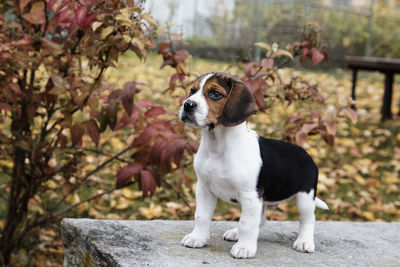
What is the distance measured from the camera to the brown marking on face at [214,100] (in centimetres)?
220

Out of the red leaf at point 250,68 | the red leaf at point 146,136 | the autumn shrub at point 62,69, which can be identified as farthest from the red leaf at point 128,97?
the red leaf at point 250,68

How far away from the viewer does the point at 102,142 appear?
5.62m

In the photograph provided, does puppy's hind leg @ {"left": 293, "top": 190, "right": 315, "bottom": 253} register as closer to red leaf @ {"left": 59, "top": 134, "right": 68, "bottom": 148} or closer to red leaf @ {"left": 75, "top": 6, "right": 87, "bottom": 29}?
red leaf @ {"left": 75, "top": 6, "right": 87, "bottom": 29}

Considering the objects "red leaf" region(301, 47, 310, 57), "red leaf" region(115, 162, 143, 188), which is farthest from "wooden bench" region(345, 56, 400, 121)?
"red leaf" region(115, 162, 143, 188)

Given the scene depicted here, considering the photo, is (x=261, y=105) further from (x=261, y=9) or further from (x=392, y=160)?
(x=261, y=9)

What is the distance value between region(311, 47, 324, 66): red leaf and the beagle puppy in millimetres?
853

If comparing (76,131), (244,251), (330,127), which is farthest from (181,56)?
(244,251)

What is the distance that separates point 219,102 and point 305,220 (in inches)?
34.9

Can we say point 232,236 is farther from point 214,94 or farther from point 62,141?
point 62,141

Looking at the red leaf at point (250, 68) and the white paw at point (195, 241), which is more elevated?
the red leaf at point (250, 68)

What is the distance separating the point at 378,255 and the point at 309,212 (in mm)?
527

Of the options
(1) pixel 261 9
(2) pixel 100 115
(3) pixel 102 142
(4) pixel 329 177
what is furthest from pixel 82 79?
(1) pixel 261 9

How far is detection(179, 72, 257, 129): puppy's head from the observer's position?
2.16 metres

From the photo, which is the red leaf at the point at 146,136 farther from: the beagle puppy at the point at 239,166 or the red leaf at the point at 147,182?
the beagle puppy at the point at 239,166
